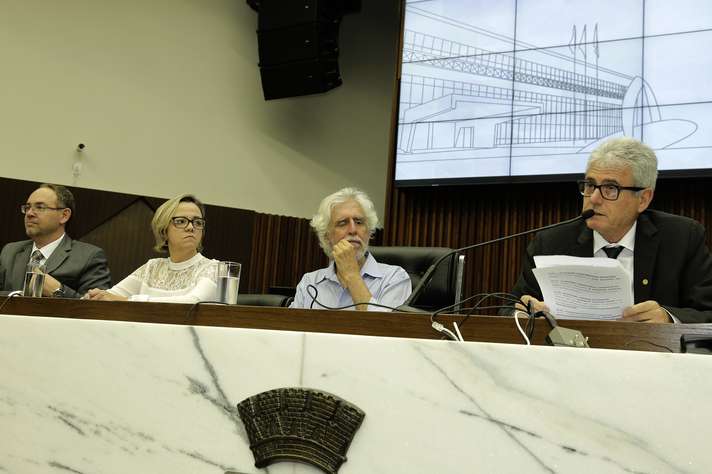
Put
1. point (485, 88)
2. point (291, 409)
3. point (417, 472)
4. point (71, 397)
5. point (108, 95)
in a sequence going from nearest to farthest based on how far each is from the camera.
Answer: point (417, 472)
point (291, 409)
point (71, 397)
point (485, 88)
point (108, 95)

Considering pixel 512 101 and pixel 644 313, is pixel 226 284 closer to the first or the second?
pixel 644 313

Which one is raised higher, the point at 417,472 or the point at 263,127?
the point at 263,127

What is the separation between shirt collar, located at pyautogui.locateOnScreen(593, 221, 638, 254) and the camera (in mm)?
2318

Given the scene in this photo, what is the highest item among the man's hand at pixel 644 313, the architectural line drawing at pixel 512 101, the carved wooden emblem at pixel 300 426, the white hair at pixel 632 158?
the architectural line drawing at pixel 512 101

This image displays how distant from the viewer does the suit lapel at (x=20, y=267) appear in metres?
3.46

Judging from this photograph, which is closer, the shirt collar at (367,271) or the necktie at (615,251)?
the necktie at (615,251)

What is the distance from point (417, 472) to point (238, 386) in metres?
0.41

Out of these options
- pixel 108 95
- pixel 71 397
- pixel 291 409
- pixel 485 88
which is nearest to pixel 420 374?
pixel 291 409

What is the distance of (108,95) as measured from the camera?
16.7ft

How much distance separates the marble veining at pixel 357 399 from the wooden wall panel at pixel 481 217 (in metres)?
3.39

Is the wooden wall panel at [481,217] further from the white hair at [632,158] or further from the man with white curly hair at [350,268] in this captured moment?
the white hair at [632,158]

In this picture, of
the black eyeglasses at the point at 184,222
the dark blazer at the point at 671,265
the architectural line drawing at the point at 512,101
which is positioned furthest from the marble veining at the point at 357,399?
the architectural line drawing at the point at 512,101

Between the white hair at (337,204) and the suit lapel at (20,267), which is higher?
the white hair at (337,204)

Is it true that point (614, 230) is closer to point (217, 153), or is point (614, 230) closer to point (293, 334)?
point (293, 334)
